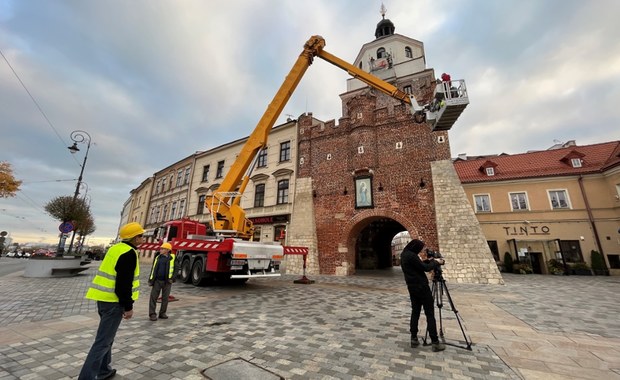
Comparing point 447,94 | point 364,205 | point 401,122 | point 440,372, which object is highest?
point 401,122

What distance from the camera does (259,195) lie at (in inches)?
806

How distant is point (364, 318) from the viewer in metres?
5.99

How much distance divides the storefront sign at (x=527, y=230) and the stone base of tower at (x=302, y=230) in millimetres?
15651

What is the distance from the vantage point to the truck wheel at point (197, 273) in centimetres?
1040

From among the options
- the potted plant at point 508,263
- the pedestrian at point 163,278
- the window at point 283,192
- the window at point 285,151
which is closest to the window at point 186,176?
the window at point 285,151

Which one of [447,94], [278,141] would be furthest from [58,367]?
[278,141]

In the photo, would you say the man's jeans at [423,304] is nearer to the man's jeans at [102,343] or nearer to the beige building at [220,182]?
the man's jeans at [102,343]

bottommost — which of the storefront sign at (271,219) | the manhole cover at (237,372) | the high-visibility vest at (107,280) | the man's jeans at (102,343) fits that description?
the manhole cover at (237,372)

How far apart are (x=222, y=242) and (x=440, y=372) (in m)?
7.32

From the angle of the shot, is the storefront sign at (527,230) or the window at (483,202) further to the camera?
the window at (483,202)

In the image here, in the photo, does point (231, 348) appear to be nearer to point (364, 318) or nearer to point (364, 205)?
point (364, 318)

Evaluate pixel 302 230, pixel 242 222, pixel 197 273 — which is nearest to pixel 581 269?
pixel 302 230

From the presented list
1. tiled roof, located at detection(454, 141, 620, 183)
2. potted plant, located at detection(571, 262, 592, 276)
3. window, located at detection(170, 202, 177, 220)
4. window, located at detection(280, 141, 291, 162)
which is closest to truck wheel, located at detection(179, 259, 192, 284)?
window, located at detection(280, 141, 291, 162)

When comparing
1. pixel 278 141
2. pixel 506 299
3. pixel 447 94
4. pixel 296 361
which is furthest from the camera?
pixel 278 141
